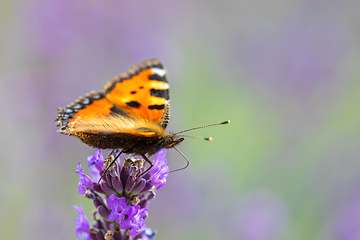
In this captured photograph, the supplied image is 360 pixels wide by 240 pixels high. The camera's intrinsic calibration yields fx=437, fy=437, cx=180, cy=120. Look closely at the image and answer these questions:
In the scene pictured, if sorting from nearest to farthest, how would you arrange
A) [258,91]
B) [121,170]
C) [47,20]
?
[121,170]
[47,20]
[258,91]

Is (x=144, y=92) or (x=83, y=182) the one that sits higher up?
(x=144, y=92)

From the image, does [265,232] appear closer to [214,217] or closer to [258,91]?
[214,217]

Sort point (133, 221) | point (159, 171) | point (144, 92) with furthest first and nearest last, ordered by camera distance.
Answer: point (144, 92) → point (159, 171) → point (133, 221)

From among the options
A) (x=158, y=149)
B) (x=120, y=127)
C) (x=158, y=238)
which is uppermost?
(x=120, y=127)

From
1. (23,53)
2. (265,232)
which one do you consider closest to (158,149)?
(265,232)

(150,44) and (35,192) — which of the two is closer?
(35,192)

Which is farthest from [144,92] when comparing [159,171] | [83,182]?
[83,182]

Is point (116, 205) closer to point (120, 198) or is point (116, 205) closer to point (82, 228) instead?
point (120, 198)
